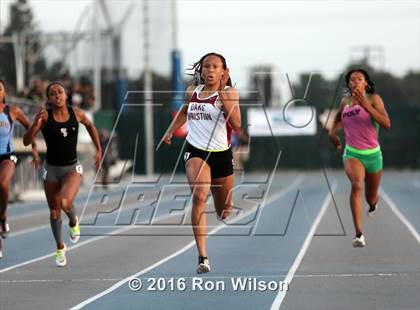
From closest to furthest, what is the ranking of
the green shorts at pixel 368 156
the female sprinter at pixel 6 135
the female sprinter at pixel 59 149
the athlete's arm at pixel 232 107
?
the athlete's arm at pixel 232 107
the female sprinter at pixel 59 149
the green shorts at pixel 368 156
the female sprinter at pixel 6 135

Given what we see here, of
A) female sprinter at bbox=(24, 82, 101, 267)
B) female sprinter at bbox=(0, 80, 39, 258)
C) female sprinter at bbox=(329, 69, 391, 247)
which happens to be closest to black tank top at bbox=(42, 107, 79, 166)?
female sprinter at bbox=(24, 82, 101, 267)

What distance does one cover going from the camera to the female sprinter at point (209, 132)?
12078mm

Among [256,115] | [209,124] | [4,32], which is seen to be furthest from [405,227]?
[4,32]

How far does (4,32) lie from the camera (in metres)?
127

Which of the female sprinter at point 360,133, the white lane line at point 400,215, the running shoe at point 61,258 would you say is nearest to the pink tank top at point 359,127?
the female sprinter at point 360,133

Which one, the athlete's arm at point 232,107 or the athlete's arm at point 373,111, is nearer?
the athlete's arm at point 232,107

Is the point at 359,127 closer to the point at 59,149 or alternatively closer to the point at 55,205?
the point at 59,149

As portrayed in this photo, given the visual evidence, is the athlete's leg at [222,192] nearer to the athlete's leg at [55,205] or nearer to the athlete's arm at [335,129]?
the athlete's leg at [55,205]

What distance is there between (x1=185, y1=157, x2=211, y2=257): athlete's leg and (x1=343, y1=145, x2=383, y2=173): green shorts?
12.1 feet

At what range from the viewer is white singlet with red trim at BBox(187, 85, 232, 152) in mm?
12195

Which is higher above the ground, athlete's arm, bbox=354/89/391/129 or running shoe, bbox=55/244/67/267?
athlete's arm, bbox=354/89/391/129

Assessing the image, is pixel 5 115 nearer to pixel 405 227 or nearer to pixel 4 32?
pixel 405 227

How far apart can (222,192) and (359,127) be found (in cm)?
325

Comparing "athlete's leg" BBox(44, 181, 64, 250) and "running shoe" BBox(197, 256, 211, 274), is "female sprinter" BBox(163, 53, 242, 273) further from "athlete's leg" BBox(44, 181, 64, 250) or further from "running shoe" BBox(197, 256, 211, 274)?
"athlete's leg" BBox(44, 181, 64, 250)
